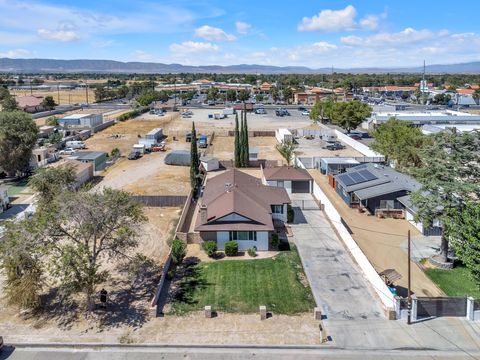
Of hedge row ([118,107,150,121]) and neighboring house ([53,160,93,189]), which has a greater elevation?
hedge row ([118,107,150,121])

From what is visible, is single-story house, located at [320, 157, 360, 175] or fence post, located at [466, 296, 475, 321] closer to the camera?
fence post, located at [466, 296, 475, 321]

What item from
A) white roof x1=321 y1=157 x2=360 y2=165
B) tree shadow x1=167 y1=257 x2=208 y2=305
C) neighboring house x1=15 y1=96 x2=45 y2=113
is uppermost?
neighboring house x1=15 y1=96 x2=45 y2=113

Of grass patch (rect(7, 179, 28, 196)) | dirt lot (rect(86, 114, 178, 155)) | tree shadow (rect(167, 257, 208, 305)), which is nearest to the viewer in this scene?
tree shadow (rect(167, 257, 208, 305))

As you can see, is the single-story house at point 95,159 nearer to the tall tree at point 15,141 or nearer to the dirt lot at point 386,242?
the tall tree at point 15,141

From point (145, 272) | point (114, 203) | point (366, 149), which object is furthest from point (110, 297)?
point (366, 149)

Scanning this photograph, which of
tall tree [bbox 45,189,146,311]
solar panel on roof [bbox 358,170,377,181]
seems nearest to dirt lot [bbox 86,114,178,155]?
solar panel on roof [bbox 358,170,377,181]

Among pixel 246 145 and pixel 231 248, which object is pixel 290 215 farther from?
pixel 246 145

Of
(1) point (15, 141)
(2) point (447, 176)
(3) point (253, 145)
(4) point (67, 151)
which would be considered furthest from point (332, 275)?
(4) point (67, 151)

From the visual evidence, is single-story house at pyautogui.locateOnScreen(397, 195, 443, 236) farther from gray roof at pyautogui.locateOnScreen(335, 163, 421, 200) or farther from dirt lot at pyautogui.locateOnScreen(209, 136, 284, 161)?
dirt lot at pyautogui.locateOnScreen(209, 136, 284, 161)
